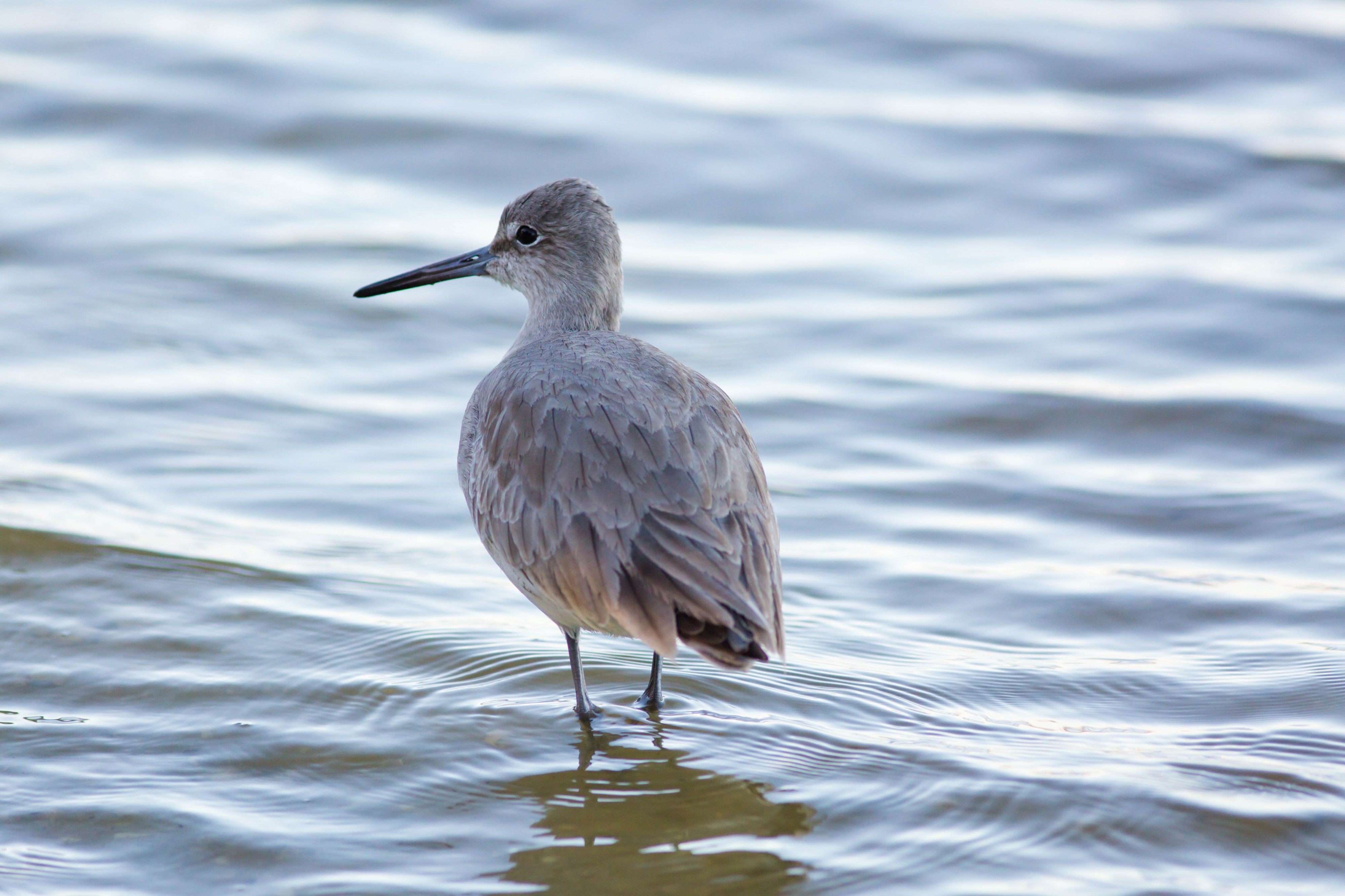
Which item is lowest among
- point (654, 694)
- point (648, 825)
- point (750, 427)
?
point (648, 825)

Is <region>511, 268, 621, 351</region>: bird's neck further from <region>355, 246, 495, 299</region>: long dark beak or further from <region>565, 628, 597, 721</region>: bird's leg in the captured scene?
<region>565, 628, 597, 721</region>: bird's leg

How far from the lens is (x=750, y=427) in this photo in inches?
303

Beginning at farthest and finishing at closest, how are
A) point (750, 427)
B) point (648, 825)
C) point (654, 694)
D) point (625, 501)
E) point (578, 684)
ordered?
point (750, 427), point (654, 694), point (578, 684), point (625, 501), point (648, 825)

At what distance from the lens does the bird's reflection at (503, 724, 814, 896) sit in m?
4.23

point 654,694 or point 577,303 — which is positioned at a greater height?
point 577,303

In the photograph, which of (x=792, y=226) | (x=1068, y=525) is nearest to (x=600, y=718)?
(x=1068, y=525)

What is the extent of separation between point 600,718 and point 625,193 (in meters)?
5.91

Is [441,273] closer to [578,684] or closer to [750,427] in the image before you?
[750,427]

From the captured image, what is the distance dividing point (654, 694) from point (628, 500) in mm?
863

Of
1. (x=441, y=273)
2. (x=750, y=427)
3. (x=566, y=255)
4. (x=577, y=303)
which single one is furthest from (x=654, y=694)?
(x=750, y=427)

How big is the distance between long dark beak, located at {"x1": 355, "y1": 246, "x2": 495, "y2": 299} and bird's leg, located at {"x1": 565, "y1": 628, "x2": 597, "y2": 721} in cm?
192

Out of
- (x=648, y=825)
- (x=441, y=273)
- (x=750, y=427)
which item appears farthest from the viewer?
(x=750, y=427)

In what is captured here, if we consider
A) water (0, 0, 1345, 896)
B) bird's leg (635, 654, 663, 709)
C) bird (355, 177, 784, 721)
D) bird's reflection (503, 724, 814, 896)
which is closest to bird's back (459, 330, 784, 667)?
bird (355, 177, 784, 721)

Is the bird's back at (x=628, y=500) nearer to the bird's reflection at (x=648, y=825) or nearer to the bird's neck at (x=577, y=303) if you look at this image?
the bird's reflection at (x=648, y=825)
